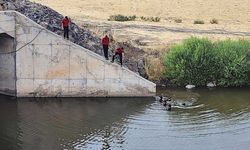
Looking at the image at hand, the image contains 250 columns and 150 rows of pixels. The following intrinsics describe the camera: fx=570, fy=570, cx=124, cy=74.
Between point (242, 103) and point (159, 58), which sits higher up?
point (159, 58)

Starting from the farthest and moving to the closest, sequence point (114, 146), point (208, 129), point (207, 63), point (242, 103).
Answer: point (207, 63) < point (242, 103) < point (208, 129) < point (114, 146)

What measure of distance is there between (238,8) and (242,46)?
22053 mm

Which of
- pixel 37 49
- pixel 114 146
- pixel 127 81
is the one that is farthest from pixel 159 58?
pixel 114 146

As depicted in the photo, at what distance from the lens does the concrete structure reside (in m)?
31.7

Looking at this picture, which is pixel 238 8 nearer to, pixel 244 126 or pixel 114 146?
pixel 244 126

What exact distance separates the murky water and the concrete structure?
0.58 meters

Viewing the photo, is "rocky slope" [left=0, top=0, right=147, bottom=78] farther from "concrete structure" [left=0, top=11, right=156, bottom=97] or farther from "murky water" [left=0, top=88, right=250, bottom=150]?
"murky water" [left=0, top=88, right=250, bottom=150]

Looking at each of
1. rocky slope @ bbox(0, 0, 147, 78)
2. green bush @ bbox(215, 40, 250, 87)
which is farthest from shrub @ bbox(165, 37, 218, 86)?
rocky slope @ bbox(0, 0, 147, 78)

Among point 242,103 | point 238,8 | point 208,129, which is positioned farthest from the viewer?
point 238,8

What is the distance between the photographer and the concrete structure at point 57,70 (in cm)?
3166

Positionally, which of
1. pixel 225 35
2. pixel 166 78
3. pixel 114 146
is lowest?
pixel 114 146

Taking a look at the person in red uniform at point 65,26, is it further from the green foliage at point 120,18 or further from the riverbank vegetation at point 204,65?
the green foliage at point 120,18

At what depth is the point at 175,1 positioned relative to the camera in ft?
195

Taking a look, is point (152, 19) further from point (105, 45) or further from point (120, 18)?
point (105, 45)
